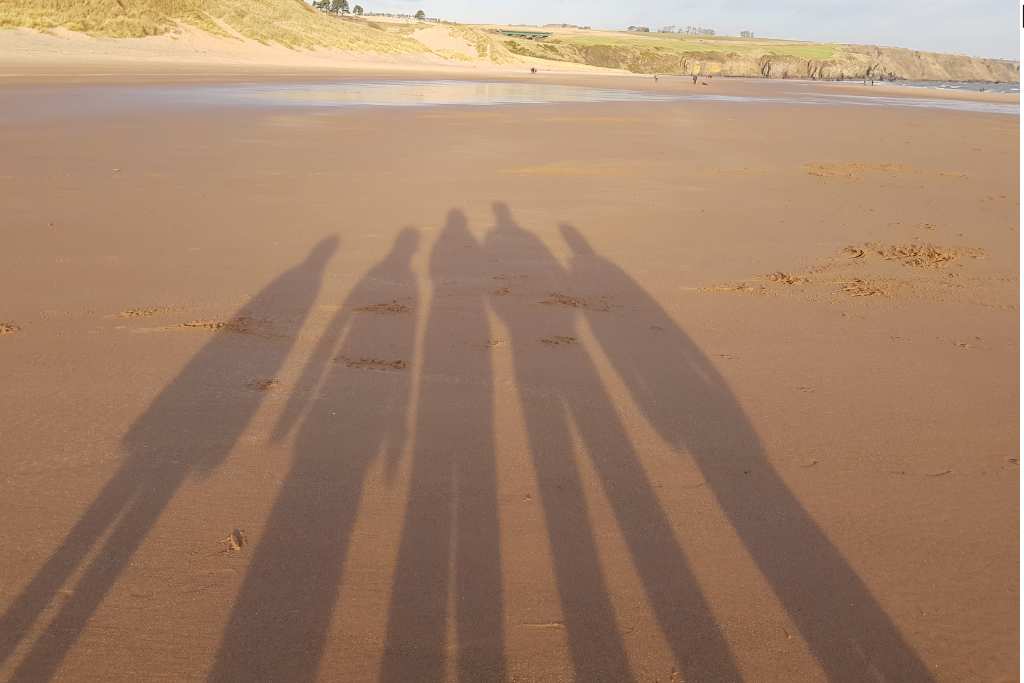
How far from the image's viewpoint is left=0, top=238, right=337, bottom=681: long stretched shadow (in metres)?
2.35

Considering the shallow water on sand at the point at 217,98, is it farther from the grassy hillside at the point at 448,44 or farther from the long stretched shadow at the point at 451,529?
the grassy hillside at the point at 448,44

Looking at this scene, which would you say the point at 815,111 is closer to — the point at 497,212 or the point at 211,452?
the point at 497,212

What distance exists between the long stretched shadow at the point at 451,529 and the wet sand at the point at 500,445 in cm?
1

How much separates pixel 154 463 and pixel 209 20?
187 ft

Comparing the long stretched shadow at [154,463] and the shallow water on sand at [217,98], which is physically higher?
the shallow water on sand at [217,98]

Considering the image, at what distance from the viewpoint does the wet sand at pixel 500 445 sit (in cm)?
238

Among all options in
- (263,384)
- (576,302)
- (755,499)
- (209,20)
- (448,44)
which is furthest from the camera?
(448,44)

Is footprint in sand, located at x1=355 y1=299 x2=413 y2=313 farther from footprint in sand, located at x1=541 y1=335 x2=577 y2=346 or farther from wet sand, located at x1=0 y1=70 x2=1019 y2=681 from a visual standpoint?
footprint in sand, located at x1=541 y1=335 x2=577 y2=346

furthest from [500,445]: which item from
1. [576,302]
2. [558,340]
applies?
[576,302]

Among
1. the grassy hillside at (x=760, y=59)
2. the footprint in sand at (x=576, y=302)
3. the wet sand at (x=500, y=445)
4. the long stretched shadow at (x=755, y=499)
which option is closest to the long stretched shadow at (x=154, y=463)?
the wet sand at (x=500, y=445)

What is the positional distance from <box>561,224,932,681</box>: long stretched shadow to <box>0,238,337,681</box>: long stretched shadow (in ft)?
6.20

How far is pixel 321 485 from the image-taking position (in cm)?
315

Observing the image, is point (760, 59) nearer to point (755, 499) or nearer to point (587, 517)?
point (755, 499)

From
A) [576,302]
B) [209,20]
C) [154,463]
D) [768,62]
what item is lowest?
[154,463]
